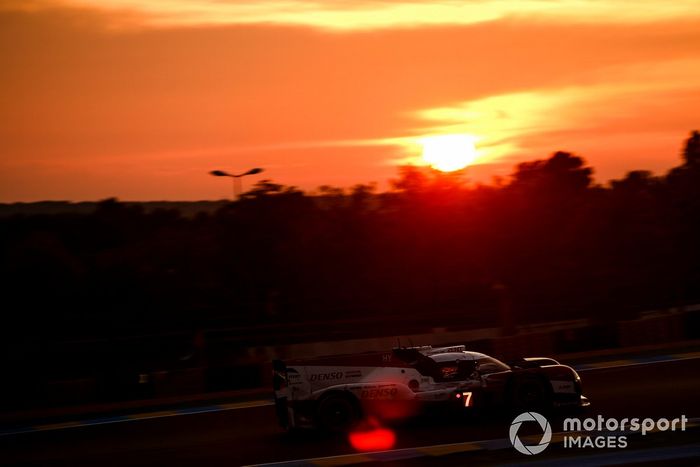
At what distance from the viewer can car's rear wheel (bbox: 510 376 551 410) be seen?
12.5 m

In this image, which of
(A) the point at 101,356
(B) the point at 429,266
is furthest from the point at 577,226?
(A) the point at 101,356

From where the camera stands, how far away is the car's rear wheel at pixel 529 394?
492 inches

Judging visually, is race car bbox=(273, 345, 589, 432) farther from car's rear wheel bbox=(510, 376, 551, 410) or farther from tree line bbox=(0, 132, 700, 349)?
tree line bbox=(0, 132, 700, 349)

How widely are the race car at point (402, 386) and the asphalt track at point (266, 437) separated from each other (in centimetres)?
36

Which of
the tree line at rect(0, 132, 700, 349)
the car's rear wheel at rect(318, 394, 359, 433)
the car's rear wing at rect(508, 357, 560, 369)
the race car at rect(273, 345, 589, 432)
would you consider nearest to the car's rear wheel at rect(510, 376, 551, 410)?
the race car at rect(273, 345, 589, 432)

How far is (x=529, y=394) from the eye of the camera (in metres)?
12.5

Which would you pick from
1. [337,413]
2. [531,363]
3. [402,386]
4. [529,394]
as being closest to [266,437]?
[337,413]

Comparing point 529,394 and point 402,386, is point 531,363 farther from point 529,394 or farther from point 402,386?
point 402,386

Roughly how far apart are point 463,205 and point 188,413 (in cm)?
2593

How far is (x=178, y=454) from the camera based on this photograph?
39.5ft

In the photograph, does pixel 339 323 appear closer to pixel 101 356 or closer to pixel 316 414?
pixel 101 356

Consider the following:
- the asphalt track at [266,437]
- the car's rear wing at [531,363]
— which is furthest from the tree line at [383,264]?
the car's rear wing at [531,363]

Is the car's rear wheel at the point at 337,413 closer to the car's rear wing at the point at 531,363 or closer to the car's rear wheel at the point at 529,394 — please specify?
the car's rear wheel at the point at 529,394

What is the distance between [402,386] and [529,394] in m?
1.86
